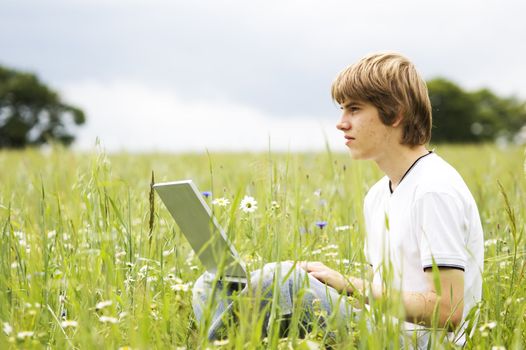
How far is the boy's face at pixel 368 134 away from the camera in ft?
8.21

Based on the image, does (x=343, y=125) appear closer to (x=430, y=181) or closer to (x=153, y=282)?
(x=430, y=181)

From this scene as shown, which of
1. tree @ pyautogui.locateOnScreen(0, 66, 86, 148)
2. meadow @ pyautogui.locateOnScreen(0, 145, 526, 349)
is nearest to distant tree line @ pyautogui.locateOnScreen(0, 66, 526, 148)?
tree @ pyautogui.locateOnScreen(0, 66, 86, 148)

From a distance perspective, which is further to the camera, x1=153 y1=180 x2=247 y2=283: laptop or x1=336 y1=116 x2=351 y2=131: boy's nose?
x1=336 y1=116 x2=351 y2=131: boy's nose

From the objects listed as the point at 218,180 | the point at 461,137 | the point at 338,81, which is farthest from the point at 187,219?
the point at 461,137

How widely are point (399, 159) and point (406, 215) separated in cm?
27

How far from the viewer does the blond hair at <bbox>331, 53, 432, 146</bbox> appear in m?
2.50

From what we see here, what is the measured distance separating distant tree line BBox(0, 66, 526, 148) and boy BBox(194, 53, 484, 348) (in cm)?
4304

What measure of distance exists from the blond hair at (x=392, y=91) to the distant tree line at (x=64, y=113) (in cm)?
4299

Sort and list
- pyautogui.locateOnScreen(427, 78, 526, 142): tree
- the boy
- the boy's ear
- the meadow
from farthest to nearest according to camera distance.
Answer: pyautogui.locateOnScreen(427, 78, 526, 142): tree → the boy's ear → the boy → the meadow

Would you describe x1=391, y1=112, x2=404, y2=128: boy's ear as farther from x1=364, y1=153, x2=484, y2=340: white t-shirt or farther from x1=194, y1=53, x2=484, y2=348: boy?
x1=364, y1=153, x2=484, y2=340: white t-shirt

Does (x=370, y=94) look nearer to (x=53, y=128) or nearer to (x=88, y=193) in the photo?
(x=88, y=193)

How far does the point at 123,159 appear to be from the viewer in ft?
31.2

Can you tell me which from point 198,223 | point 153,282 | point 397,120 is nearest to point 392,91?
point 397,120

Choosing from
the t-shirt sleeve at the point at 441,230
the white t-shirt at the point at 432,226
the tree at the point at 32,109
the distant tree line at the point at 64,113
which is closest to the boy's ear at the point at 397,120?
the white t-shirt at the point at 432,226
